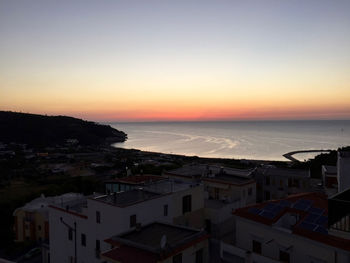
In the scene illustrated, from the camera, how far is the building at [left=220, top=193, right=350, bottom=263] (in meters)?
10.1

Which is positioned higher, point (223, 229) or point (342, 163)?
point (342, 163)

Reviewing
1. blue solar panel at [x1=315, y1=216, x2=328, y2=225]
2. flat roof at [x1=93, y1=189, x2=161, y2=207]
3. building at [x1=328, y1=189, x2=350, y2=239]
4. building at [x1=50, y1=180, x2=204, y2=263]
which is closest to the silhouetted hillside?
building at [x1=50, y1=180, x2=204, y2=263]

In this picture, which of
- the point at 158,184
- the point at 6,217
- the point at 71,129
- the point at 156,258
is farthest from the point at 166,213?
the point at 71,129

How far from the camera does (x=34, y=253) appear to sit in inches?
819

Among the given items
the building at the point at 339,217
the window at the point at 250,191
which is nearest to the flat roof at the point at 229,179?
the window at the point at 250,191

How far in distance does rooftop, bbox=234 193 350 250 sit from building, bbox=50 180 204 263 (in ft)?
11.6

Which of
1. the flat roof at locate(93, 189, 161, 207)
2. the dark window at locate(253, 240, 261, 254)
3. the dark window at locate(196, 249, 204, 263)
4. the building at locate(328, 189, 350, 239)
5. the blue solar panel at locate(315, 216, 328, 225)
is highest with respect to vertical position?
the building at locate(328, 189, 350, 239)

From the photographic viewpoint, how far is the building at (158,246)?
28.9 feet

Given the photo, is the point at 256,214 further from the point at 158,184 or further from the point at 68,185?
the point at 68,185

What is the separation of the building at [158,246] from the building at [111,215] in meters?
1.78

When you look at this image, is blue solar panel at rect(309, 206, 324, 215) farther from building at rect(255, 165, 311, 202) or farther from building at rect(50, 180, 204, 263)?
building at rect(255, 165, 311, 202)

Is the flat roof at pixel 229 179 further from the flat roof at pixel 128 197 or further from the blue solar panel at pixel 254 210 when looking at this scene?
the blue solar panel at pixel 254 210

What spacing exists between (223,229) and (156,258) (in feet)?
31.4

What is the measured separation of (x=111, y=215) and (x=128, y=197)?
1.79m
